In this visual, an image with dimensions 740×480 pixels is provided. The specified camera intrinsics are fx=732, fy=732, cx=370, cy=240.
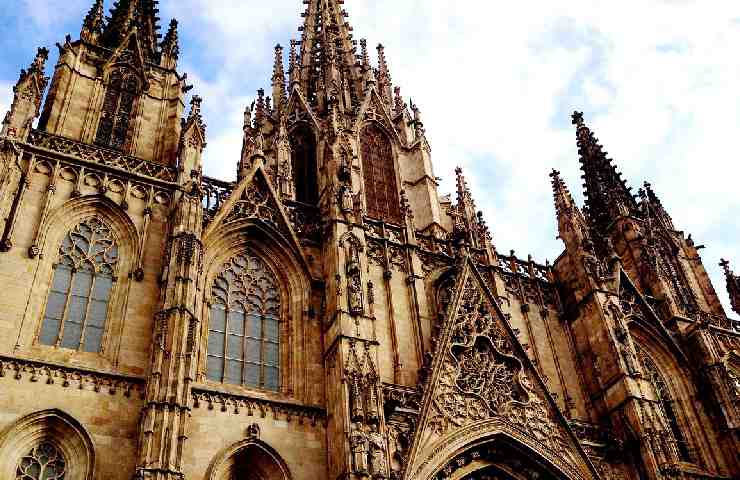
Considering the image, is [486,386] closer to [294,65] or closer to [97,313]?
[97,313]

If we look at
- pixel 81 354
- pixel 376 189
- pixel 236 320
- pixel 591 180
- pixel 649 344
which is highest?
pixel 591 180

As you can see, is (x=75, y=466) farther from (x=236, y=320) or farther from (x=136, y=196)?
(x=136, y=196)

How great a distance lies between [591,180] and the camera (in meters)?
34.7

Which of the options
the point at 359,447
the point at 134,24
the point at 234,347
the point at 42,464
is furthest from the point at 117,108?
the point at 359,447

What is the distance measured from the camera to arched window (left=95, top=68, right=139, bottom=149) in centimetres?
2088

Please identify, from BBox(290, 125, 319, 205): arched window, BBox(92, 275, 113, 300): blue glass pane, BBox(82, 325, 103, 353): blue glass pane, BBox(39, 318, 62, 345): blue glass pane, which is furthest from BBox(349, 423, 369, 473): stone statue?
BBox(290, 125, 319, 205): arched window

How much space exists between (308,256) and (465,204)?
749 cm

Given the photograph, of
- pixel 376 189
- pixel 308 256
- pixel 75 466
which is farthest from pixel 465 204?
pixel 75 466

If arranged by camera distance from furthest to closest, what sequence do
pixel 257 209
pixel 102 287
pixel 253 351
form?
pixel 257 209, pixel 253 351, pixel 102 287

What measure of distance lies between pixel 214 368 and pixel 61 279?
3994 mm

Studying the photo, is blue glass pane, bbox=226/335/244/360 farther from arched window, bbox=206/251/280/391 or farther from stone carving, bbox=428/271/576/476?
stone carving, bbox=428/271/576/476

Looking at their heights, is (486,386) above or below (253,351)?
below

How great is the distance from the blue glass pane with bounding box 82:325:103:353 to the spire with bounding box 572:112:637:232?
22097mm

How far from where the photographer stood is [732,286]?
2952 cm
